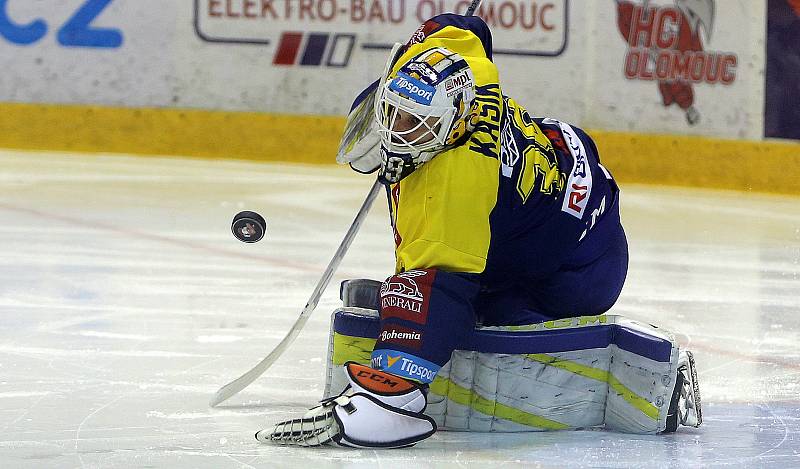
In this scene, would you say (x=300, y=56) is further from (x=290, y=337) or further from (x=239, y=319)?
(x=290, y=337)

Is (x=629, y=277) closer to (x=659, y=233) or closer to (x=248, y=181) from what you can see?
Answer: (x=659, y=233)

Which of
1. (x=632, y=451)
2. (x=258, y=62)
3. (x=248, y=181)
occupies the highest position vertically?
(x=258, y=62)

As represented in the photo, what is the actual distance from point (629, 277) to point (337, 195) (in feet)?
7.64

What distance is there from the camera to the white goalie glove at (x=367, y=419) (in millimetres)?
2070

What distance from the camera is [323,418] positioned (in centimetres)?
208

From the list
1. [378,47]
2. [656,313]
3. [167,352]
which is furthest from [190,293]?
[378,47]

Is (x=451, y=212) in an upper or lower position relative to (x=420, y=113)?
lower

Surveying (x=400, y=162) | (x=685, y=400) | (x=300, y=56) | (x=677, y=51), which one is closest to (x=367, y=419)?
(x=400, y=162)

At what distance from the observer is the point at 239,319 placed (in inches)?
129

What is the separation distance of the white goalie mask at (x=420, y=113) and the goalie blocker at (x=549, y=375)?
32cm

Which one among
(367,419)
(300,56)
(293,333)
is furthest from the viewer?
(300,56)

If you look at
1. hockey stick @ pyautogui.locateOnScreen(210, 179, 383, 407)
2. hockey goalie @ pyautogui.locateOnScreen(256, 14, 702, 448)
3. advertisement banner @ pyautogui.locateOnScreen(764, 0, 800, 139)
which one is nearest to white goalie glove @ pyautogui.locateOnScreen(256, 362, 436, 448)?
A: hockey goalie @ pyautogui.locateOnScreen(256, 14, 702, 448)

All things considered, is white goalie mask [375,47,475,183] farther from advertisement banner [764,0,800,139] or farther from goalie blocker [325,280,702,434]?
advertisement banner [764,0,800,139]

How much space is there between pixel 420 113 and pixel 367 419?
1.66 feet
